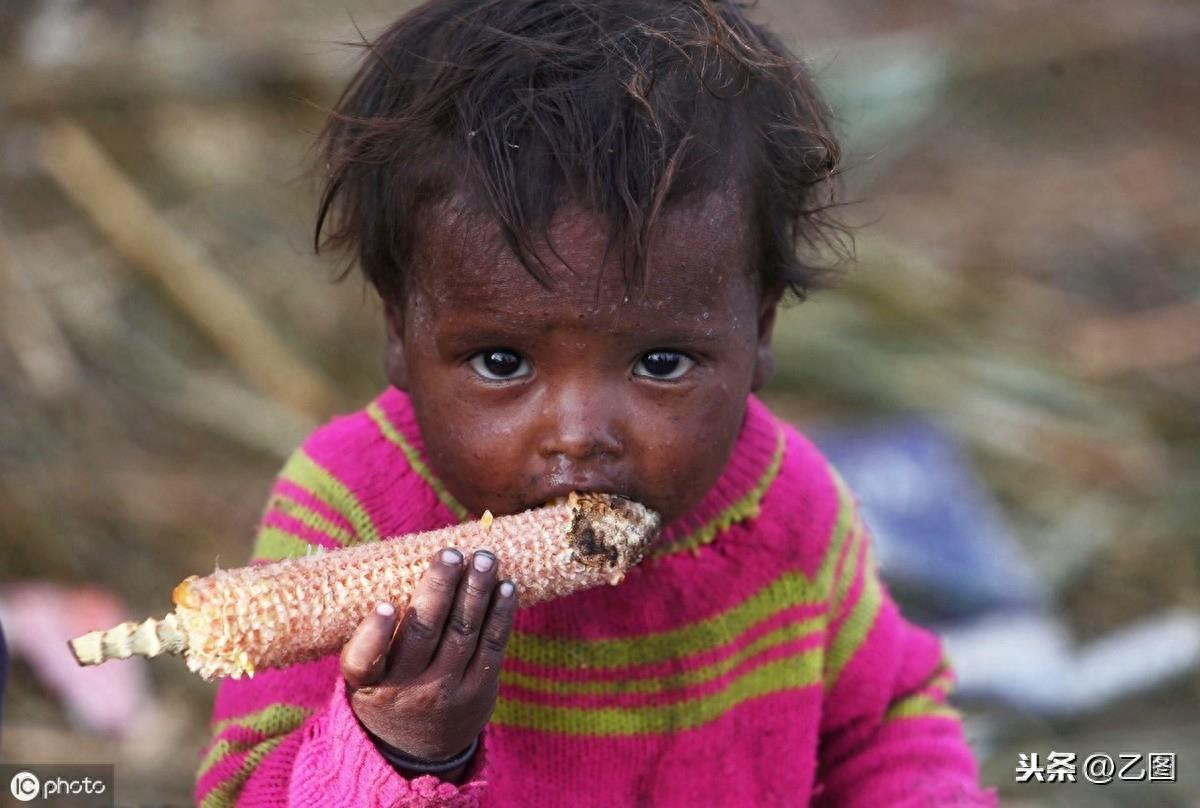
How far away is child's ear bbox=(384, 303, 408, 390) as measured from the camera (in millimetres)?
1953

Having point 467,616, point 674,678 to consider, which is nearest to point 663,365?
point 467,616

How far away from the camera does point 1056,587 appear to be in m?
4.04

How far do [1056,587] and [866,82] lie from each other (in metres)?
2.27

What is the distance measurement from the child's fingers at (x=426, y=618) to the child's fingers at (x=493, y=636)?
52mm

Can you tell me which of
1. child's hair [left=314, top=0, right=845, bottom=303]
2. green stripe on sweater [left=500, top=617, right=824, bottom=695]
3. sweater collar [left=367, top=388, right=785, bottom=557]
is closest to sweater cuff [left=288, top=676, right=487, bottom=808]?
green stripe on sweater [left=500, top=617, right=824, bottom=695]

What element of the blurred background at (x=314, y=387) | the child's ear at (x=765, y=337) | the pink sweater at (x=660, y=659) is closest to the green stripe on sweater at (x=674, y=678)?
the pink sweater at (x=660, y=659)

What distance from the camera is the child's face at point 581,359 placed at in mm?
1696

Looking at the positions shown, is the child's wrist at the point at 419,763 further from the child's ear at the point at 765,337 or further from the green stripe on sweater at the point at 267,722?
the child's ear at the point at 765,337

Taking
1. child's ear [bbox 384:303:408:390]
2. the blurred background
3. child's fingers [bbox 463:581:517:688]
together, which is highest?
the blurred background

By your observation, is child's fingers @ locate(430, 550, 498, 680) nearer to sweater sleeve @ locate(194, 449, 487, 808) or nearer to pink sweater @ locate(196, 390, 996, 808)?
sweater sleeve @ locate(194, 449, 487, 808)

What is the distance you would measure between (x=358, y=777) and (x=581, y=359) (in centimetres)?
53

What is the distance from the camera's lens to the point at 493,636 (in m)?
1.59

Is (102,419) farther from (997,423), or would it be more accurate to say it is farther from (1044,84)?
(1044,84)

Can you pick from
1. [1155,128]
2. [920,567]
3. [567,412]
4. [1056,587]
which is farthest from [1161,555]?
[567,412]
